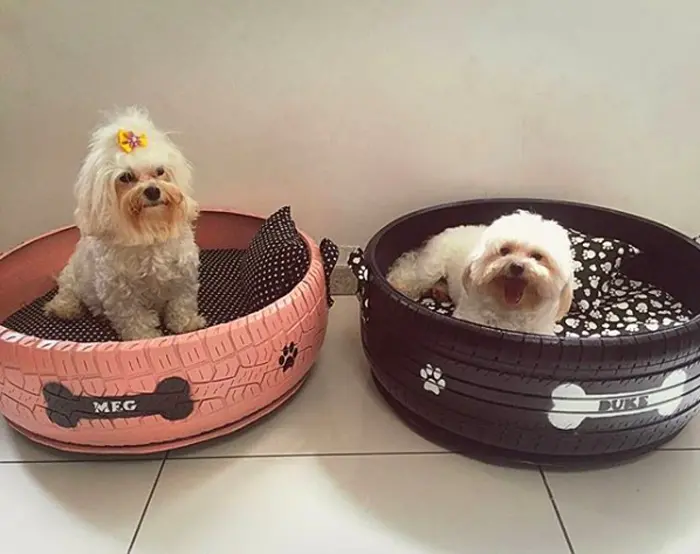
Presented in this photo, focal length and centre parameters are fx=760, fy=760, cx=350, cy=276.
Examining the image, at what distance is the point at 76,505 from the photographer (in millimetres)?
1594

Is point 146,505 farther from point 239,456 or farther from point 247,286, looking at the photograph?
point 247,286

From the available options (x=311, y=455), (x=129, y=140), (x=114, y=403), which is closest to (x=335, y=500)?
(x=311, y=455)

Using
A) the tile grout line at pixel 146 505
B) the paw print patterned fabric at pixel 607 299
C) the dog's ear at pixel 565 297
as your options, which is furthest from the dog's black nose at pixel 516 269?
the tile grout line at pixel 146 505

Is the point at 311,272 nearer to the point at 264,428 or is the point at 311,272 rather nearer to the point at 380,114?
the point at 264,428

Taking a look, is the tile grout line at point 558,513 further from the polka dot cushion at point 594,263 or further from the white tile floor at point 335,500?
the polka dot cushion at point 594,263

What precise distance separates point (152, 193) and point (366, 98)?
72cm

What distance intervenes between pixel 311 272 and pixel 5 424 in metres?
0.83

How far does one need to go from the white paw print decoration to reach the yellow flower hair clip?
2.76ft

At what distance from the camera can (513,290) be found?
176 cm

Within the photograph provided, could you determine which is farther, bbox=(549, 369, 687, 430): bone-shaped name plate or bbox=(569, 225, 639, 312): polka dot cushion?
bbox=(569, 225, 639, 312): polka dot cushion

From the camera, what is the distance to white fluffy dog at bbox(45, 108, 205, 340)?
1774 mm

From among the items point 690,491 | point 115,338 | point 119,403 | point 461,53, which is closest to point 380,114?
point 461,53

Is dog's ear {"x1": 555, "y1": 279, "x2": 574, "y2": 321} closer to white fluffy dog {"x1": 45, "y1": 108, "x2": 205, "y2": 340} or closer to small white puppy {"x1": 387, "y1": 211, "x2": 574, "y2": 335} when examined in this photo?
small white puppy {"x1": 387, "y1": 211, "x2": 574, "y2": 335}

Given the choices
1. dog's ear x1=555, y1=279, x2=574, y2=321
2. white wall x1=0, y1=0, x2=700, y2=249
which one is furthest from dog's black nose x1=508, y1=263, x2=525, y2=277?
white wall x1=0, y1=0, x2=700, y2=249
